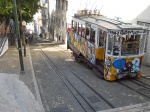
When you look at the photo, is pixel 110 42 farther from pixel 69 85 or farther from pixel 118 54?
pixel 69 85

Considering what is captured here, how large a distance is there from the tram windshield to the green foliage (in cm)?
1266

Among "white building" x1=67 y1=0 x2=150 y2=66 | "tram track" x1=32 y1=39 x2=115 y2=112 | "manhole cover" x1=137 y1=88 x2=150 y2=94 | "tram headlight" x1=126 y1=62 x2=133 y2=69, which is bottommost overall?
"tram track" x1=32 y1=39 x2=115 y2=112

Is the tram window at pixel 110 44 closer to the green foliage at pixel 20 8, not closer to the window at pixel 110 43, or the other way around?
the window at pixel 110 43

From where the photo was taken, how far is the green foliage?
63.4 feet

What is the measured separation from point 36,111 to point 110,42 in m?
4.85

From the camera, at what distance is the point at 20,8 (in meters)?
22.3

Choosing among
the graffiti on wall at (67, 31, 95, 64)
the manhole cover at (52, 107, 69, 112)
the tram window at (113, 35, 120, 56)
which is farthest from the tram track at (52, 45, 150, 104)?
the manhole cover at (52, 107, 69, 112)

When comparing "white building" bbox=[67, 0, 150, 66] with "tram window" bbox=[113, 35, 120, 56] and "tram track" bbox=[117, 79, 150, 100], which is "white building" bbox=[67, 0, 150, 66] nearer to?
"tram track" bbox=[117, 79, 150, 100]

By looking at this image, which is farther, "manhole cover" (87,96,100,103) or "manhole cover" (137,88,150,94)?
"manhole cover" (137,88,150,94)

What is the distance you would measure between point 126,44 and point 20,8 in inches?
595

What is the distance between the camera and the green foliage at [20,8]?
19.3m

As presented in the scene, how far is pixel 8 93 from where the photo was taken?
8.66 meters

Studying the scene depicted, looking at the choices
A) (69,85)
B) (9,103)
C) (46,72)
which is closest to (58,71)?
(46,72)

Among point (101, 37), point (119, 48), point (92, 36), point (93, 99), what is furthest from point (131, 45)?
point (93, 99)
